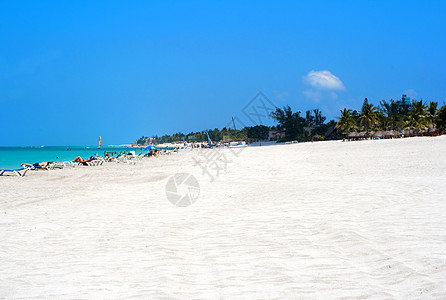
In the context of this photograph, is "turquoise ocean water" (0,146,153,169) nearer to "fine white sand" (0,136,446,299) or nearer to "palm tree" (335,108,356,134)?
"fine white sand" (0,136,446,299)

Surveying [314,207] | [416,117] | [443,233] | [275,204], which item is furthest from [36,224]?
[416,117]

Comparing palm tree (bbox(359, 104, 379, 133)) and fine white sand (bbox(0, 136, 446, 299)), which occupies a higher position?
Answer: palm tree (bbox(359, 104, 379, 133))

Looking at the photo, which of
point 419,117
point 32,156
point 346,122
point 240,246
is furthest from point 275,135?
point 240,246

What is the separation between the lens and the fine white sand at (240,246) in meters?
3.19

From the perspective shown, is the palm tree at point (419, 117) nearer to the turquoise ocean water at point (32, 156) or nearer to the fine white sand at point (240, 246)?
the fine white sand at point (240, 246)

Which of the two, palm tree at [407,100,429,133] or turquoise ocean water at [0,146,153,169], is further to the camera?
palm tree at [407,100,429,133]

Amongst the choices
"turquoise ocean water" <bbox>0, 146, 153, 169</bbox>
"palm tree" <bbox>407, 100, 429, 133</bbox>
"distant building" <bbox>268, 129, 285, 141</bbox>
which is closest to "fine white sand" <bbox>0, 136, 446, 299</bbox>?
"turquoise ocean water" <bbox>0, 146, 153, 169</bbox>

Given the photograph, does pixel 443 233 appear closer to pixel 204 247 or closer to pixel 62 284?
pixel 204 247

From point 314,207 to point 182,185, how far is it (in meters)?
5.99

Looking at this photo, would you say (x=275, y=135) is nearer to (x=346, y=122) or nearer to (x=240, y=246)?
(x=346, y=122)

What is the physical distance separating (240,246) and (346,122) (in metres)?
59.2

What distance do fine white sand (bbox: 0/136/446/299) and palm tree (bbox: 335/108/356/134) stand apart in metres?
52.9

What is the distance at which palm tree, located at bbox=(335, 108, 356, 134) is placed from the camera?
57688 millimetres

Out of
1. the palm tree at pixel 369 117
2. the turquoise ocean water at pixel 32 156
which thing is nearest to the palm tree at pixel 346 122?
the palm tree at pixel 369 117
